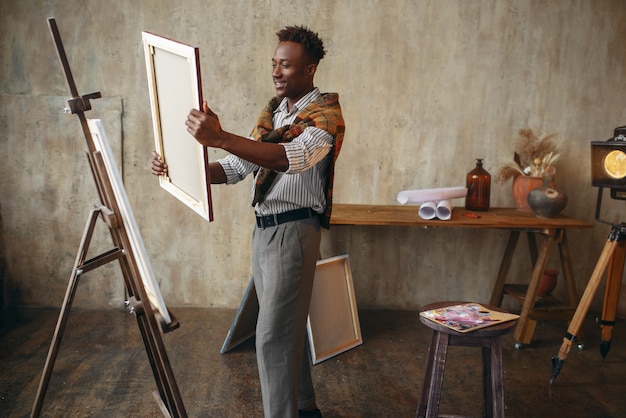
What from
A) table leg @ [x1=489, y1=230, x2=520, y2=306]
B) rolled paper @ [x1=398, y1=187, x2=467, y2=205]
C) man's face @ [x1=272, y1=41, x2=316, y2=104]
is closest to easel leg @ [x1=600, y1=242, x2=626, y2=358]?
table leg @ [x1=489, y1=230, x2=520, y2=306]

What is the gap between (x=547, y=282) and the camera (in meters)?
3.85

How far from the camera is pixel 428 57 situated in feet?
12.9

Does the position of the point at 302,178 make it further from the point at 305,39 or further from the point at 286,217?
the point at 305,39

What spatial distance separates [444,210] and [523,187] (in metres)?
0.67

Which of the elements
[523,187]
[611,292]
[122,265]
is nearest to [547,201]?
[523,187]

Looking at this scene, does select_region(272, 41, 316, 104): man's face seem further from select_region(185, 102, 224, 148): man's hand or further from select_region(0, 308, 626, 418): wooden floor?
select_region(0, 308, 626, 418): wooden floor

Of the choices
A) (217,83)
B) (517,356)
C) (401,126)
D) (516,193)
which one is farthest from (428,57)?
(517,356)

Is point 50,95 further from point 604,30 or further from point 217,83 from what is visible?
point 604,30

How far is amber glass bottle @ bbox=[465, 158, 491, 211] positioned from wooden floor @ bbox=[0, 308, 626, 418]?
896mm

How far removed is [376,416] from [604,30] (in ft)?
9.95

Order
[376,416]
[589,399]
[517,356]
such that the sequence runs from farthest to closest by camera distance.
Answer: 1. [517,356]
2. [589,399]
3. [376,416]

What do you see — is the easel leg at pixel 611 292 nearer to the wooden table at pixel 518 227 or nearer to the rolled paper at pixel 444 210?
the wooden table at pixel 518 227

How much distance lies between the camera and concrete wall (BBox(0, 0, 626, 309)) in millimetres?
3855

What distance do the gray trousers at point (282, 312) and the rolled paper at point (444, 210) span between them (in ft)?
4.85
